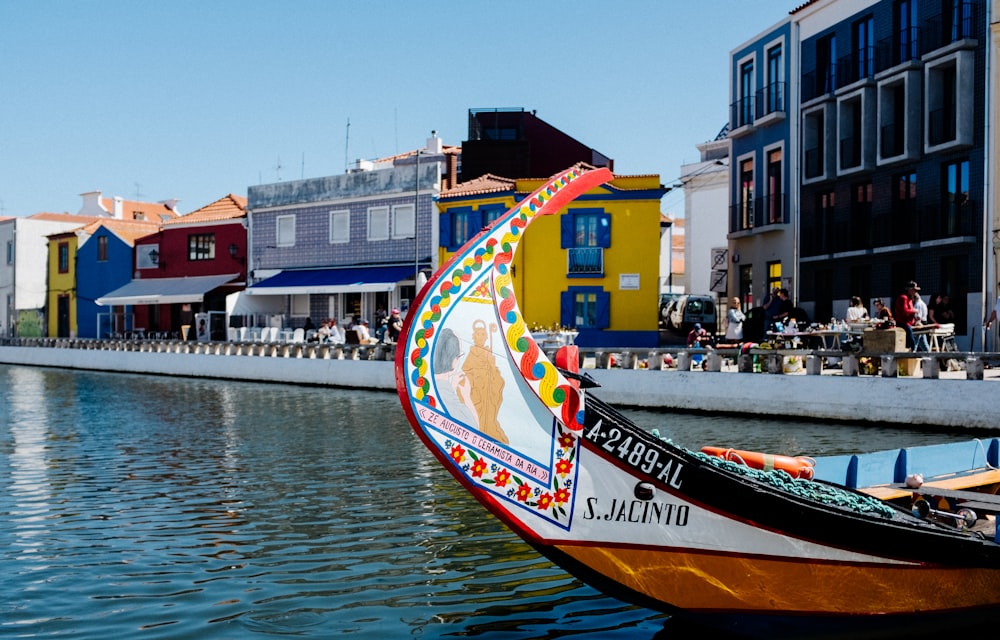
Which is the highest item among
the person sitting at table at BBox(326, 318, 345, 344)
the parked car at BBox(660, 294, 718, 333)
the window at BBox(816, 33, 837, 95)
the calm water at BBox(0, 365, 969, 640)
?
the window at BBox(816, 33, 837, 95)

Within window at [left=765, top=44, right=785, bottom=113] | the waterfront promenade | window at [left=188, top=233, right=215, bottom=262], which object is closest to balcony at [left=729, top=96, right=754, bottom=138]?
window at [left=765, top=44, right=785, bottom=113]

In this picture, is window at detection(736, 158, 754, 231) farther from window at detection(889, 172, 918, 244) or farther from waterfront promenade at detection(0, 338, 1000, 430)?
waterfront promenade at detection(0, 338, 1000, 430)

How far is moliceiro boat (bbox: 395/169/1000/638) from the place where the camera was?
6848mm

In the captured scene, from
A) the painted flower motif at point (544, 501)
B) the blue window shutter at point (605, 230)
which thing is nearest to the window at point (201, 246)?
the blue window shutter at point (605, 230)

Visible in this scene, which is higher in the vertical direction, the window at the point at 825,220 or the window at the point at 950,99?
the window at the point at 950,99

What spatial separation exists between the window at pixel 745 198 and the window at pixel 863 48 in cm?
638

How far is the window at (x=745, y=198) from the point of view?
37.3 meters

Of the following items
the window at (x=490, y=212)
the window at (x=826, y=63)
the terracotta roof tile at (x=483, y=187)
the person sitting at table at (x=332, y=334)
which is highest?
the window at (x=826, y=63)

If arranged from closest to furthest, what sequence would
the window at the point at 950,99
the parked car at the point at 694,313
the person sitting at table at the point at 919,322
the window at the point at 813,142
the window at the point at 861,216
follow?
the person sitting at table at the point at 919,322
the window at the point at 950,99
the window at the point at 861,216
the window at the point at 813,142
the parked car at the point at 694,313

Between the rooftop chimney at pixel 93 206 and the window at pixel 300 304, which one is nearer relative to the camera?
the window at pixel 300 304

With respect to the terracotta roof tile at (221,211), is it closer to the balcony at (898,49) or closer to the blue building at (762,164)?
the blue building at (762,164)

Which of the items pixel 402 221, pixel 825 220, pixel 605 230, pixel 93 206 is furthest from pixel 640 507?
pixel 93 206

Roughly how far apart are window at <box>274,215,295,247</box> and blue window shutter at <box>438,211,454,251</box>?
8790mm

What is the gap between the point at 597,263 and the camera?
3838 centimetres
